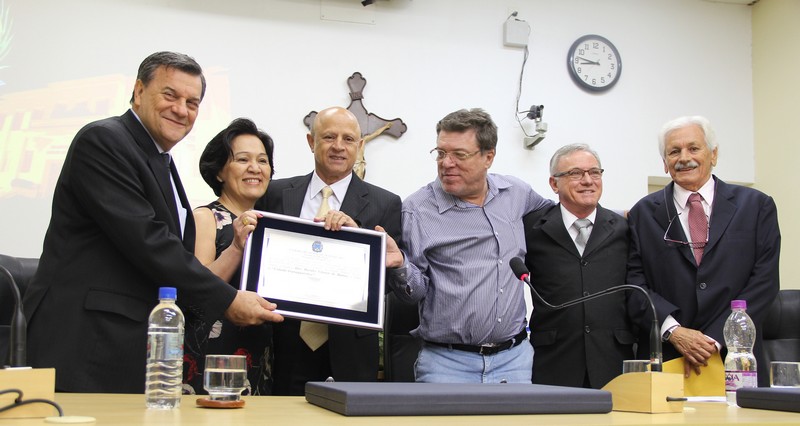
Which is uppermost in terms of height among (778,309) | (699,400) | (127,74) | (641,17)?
(641,17)

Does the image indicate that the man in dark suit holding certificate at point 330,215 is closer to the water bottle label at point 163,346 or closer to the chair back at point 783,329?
the water bottle label at point 163,346

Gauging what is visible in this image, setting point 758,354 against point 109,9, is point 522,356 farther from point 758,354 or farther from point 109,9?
point 109,9

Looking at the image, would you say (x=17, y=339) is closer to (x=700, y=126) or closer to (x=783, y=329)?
(x=700, y=126)

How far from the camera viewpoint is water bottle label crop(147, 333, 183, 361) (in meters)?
1.59

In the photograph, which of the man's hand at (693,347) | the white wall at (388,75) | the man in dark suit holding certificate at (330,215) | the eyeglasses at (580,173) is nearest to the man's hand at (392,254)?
the man in dark suit holding certificate at (330,215)

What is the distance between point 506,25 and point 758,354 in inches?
142

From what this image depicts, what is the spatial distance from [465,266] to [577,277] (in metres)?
0.45

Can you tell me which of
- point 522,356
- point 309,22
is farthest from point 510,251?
point 309,22

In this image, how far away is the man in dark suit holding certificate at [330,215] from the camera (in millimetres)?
2740

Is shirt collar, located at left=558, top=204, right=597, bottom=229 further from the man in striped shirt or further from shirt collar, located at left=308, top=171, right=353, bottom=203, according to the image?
shirt collar, located at left=308, top=171, right=353, bottom=203

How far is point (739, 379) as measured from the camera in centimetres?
225

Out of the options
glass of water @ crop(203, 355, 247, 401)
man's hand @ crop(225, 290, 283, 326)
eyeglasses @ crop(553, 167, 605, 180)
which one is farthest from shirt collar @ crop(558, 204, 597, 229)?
glass of water @ crop(203, 355, 247, 401)

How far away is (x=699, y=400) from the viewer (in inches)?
88.2

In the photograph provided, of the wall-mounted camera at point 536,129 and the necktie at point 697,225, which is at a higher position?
the wall-mounted camera at point 536,129
